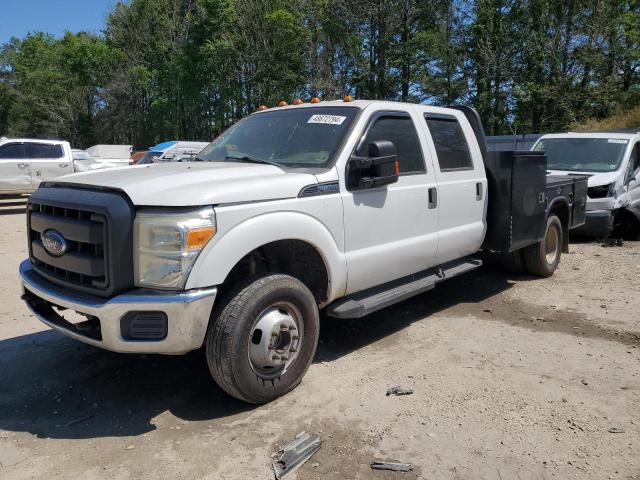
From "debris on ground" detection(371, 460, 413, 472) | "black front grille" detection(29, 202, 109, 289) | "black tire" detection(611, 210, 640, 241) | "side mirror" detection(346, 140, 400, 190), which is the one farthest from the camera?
"black tire" detection(611, 210, 640, 241)

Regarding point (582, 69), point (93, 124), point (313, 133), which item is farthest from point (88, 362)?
point (93, 124)

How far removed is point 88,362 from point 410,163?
3.17 m

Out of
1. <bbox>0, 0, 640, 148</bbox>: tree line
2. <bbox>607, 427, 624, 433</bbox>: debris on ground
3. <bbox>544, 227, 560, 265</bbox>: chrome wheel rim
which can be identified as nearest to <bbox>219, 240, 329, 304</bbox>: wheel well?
<bbox>607, 427, 624, 433</bbox>: debris on ground

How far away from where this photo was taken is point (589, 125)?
944 inches

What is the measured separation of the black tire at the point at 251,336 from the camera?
319cm

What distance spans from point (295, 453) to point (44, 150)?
589 inches

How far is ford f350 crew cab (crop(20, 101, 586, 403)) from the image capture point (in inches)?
119

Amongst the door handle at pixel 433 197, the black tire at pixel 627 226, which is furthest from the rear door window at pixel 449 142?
the black tire at pixel 627 226

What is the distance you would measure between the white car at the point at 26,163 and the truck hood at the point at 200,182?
41.5ft

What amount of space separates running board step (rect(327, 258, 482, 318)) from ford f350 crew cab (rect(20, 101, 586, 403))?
0.06ft

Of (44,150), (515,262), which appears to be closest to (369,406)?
(515,262)

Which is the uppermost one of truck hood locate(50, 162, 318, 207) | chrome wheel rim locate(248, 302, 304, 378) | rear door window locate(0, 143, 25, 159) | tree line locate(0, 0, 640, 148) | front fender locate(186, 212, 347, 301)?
tree line locate(0, 0, 640, 148)

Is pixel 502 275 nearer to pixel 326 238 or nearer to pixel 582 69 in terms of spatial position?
pixel 326 238

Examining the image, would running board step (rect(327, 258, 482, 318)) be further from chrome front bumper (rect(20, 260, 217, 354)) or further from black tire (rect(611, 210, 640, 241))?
black tire (rect(611, 210, 640, 241))
